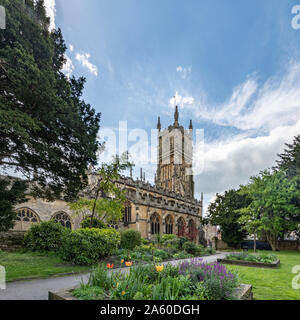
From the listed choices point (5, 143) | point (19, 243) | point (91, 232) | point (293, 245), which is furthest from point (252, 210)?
point (5, 143)

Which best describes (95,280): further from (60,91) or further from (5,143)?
(60,91)

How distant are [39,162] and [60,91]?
3.34 meters

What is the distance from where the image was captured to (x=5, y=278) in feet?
20.4

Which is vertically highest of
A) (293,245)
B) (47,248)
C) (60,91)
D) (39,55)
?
(39,55)

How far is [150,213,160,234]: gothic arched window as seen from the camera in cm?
2883

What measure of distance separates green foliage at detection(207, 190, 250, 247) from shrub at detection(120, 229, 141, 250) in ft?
56.7

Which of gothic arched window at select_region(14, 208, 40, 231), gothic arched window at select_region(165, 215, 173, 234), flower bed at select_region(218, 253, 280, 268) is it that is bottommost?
gothic arched window at select_region(165, 215, 173, 234)

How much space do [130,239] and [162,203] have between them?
16.7 meters

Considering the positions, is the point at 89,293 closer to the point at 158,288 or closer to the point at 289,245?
the point at 158,288

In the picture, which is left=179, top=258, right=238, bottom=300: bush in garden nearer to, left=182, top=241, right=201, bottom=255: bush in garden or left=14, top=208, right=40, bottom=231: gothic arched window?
left=182, top=241, right=201, bottom=255: bush in garden

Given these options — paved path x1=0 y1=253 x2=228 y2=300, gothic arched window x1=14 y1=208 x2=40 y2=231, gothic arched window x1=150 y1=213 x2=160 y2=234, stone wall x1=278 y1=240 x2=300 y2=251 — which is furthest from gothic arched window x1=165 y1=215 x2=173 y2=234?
paved path x1=0 y1=253 x2=228 y2=300

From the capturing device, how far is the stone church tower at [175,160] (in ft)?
180

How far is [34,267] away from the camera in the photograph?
801cm

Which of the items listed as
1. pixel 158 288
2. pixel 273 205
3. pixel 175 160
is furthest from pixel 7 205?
pixel 175 160
